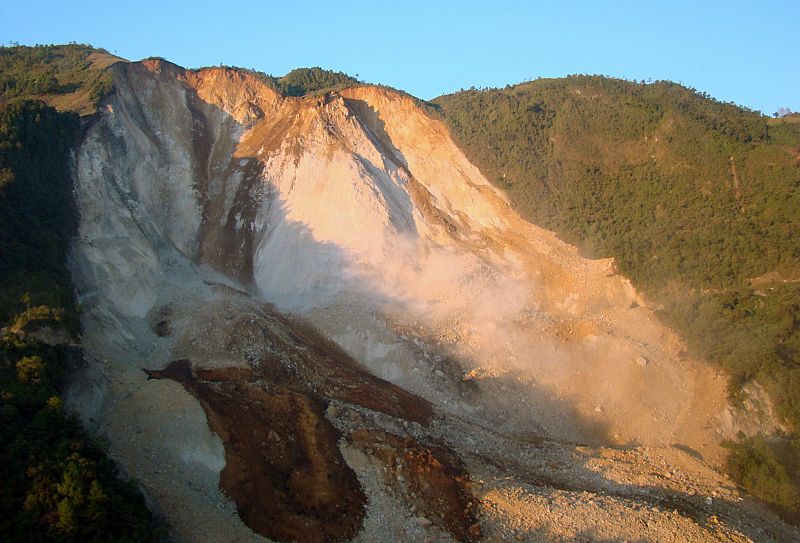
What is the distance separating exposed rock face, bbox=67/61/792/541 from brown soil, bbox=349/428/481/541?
0.17m

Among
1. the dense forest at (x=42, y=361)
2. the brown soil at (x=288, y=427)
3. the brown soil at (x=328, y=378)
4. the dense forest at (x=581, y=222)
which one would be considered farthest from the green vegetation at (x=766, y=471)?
the dense forest at (x=42, y=361)

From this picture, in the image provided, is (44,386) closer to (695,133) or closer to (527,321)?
(527,321)

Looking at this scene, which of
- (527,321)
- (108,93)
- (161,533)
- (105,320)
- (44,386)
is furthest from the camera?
(108,93)

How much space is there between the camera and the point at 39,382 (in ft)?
50.5

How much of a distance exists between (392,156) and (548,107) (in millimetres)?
10039

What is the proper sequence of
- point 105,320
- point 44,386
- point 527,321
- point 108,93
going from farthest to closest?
point 108,93
point 527,321
point 105,320
point 44,386

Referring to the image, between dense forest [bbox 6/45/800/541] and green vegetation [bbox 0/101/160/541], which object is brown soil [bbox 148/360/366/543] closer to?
green vegetation [bbox 0/101/160/541]

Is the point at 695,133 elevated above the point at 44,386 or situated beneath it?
elevated above

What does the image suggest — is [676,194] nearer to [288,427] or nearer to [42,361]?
[288,427]

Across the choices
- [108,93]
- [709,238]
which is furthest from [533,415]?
[108,93]

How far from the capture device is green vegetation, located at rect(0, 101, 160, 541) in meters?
11.5

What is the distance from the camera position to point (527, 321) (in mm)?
30516

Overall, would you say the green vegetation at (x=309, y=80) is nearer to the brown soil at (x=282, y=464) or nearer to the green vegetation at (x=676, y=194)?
the green vegetation at (x=676, y=194)


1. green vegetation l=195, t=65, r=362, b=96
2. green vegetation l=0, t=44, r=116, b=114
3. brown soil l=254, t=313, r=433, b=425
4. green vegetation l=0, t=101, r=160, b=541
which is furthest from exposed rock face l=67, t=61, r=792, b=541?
green vegetation l=195, t=65, r=362, b=96
